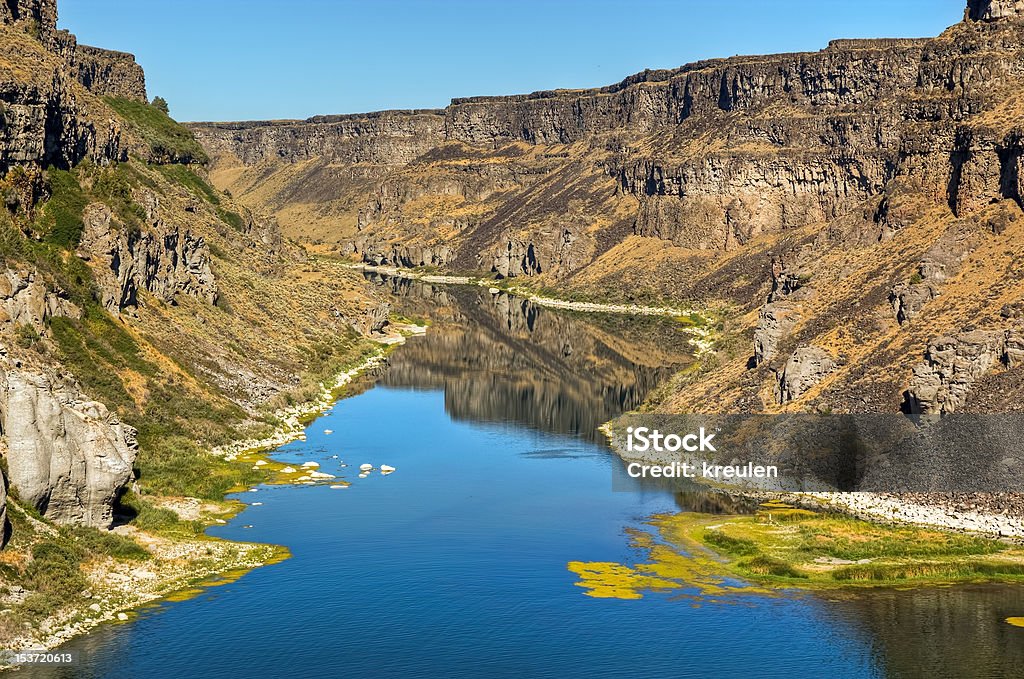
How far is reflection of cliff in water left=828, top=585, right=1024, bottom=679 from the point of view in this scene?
53.8 m

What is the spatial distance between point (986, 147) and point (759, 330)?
22.2m


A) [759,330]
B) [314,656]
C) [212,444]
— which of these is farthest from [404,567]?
[759,330]

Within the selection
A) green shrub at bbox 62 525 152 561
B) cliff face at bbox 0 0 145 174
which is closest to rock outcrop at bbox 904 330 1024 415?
green shrub at bbox 62 525 152 561

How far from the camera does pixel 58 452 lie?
6544 cm

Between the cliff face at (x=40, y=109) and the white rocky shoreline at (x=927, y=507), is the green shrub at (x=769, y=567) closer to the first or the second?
the white rocky shoreline at (x=927, y=507)

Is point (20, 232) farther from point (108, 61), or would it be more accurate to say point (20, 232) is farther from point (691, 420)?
point (108, 61)

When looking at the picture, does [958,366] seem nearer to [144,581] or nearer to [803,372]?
[803,372]

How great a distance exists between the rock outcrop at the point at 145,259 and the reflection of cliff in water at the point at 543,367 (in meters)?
23.0

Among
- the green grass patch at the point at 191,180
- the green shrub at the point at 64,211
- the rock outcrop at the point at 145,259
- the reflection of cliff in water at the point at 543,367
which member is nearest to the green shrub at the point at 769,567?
the reflection of cliff in water at the point at 543,367

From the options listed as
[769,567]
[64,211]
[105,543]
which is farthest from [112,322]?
[769,567]

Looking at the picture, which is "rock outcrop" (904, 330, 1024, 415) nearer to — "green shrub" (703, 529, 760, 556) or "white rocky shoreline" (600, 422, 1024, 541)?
A: "white rocky shoreline" (600, 422, 1024, 541)

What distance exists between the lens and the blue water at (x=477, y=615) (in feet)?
178

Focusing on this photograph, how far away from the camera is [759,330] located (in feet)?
346

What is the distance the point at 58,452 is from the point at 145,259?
50330mm
